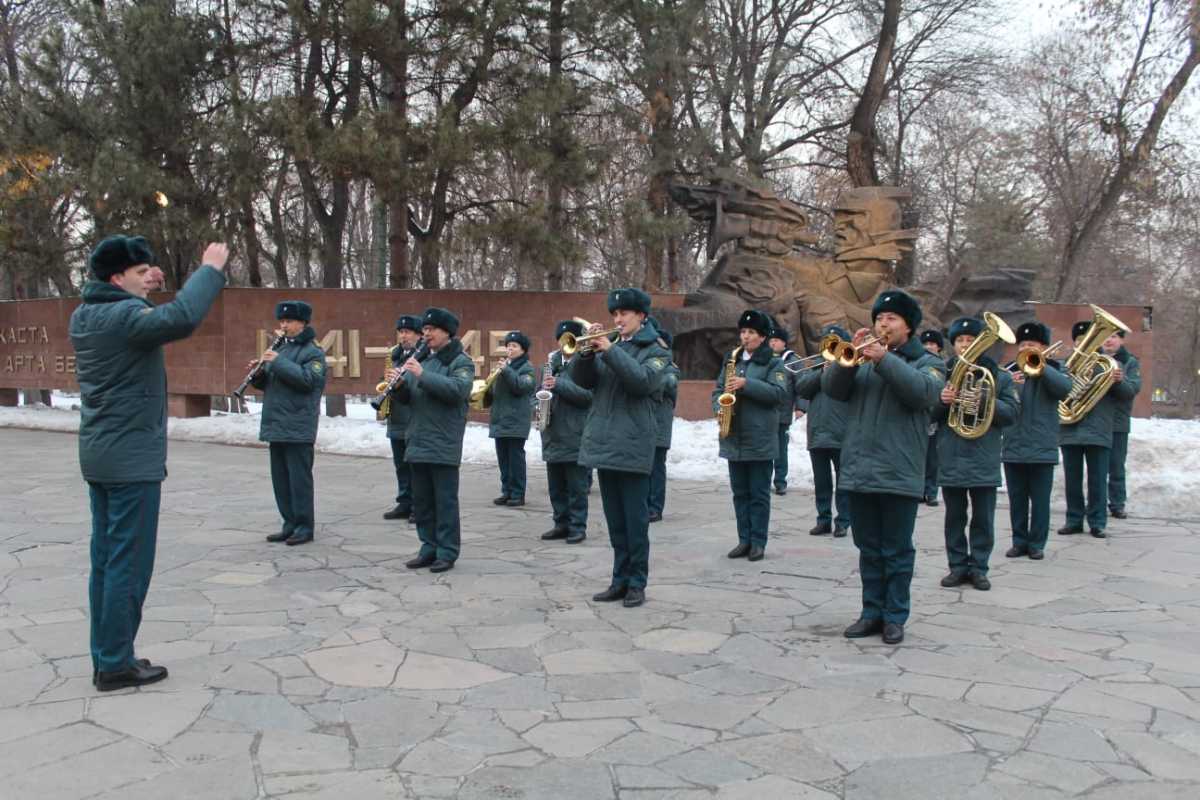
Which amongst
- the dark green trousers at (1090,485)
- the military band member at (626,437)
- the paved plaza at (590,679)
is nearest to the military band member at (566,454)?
the paved plaza at (590,679)

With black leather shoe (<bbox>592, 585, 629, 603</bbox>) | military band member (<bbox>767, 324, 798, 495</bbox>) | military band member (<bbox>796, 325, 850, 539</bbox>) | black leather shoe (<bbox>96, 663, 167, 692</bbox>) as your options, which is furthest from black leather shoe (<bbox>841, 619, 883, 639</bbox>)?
military band member (<bbox>767, 324, 798, 495</bbox>)

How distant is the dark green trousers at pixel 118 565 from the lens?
4.50 meters

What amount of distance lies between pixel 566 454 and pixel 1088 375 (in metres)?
4.58

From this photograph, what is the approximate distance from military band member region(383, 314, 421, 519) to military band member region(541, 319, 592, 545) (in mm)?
1268

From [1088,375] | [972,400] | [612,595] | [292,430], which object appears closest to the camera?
[612,595]

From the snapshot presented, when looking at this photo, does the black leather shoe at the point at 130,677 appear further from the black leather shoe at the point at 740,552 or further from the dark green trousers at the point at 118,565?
the black leather shoe at the point at 740,552

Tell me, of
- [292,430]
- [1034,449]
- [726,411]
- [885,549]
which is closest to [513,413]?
[292,430]

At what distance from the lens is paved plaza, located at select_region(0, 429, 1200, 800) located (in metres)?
3.70

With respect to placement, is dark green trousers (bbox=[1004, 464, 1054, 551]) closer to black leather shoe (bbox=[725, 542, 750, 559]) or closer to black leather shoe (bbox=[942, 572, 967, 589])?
black leather shoe (bbox=[942, 572, 967, 589])

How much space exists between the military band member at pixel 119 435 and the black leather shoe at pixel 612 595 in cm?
261

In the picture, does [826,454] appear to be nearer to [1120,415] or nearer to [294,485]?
[1120,415]

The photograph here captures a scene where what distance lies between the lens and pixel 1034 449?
7707mm

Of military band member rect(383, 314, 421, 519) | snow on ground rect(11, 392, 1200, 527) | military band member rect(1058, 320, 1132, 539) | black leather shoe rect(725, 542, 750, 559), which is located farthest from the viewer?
snow on ground rect(11, 392, 1200, 527)

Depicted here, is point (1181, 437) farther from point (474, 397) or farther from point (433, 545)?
point (433, 545)
